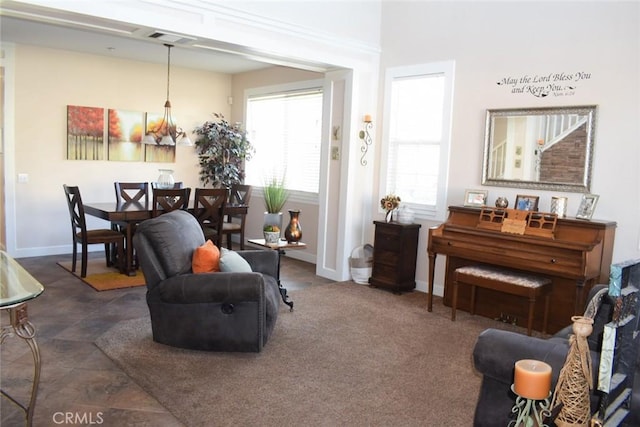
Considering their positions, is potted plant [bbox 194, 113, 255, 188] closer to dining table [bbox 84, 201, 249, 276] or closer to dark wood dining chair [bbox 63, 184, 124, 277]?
dining table [bbox 84, 201, 249, 276]

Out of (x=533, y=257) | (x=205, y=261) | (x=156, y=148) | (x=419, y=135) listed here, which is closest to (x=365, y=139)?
(x=419, y=135)

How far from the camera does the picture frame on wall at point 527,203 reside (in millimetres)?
4582

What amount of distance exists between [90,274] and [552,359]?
515cm

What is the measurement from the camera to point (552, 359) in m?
2.18

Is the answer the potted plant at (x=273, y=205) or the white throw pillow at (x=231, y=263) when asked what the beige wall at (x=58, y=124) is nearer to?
the potted plant at (x=273, y=205)

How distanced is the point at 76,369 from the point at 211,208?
292cm

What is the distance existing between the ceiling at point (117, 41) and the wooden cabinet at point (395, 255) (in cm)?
198

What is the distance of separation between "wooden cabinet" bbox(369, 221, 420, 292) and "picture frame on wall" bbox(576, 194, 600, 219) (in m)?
1.64

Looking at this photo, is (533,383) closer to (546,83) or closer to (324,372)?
(324,372)

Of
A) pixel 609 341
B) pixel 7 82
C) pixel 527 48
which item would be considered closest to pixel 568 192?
pixel 527 48

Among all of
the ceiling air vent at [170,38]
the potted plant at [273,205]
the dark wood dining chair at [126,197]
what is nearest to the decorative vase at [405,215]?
the potted plant at [273,205]

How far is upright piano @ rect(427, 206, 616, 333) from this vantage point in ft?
13.0

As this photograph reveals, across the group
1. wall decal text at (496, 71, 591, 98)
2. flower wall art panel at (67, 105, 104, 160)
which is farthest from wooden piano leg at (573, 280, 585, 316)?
flower wall art panel at (67, 105, 104, 160)

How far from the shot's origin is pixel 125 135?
7.43 m
